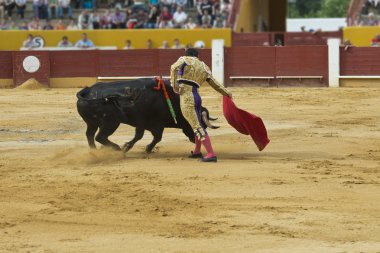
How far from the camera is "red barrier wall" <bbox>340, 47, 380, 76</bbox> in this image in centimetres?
2119

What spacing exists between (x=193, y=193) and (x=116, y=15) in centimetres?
1792

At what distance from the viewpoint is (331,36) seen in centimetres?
2642

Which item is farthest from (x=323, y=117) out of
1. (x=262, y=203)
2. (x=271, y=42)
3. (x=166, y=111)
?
(x=271, y=42)

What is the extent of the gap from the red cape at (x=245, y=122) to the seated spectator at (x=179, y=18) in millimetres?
15220

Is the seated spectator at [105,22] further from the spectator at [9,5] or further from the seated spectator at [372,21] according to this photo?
the seated spectator at [372,21]

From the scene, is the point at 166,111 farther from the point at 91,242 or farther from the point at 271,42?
the point at 271,42

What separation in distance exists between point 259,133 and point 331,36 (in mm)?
16065

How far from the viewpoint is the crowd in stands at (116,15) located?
84.8ft

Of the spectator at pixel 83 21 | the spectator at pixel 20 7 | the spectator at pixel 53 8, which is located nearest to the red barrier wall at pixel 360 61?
the spectator at pixel 83 21

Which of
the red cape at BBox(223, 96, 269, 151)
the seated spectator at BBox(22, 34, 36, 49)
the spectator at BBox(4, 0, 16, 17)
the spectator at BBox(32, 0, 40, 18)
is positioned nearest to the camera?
the red cape at BBox(223, 96, 269, 151)

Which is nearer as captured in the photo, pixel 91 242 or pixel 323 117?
pixel 91 242

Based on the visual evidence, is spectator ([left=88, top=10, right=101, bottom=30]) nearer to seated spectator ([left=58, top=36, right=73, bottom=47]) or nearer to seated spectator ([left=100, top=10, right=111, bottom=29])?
seated spectator ([left=100, top=10, right=111, bottom=29])

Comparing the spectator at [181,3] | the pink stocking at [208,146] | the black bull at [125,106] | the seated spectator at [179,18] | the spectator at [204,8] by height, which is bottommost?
the pink stocking at [208,146]

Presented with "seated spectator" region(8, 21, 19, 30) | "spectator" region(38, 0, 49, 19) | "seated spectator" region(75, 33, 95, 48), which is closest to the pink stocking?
"seated spectator" region(75, 33, 95, 48)
